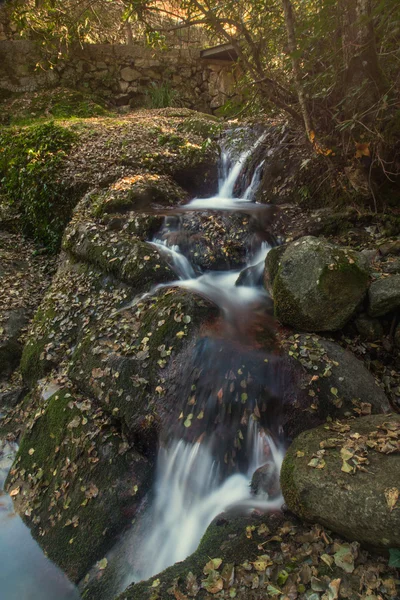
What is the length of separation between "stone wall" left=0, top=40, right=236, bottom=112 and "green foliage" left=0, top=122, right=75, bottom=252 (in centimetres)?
518

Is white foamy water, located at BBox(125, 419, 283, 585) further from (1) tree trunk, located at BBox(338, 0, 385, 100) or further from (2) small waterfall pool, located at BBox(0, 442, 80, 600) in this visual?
(1) tree trunk, located at BBox(338, 0, 385, 100)

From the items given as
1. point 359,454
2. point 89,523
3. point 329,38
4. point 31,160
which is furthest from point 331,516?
point 31,160

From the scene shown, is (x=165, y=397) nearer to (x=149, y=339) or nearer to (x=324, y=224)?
(x=149, y=339)

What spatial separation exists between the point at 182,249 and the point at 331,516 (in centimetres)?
445

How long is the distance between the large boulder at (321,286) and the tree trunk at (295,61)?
1986mm

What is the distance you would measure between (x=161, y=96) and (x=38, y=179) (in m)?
8.26

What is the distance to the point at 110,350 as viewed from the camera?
4852 mm

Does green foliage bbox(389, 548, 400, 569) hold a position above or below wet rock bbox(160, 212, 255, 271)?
below

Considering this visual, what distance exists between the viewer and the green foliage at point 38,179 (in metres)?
8.29

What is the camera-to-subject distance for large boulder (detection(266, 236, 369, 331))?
14.2 feet

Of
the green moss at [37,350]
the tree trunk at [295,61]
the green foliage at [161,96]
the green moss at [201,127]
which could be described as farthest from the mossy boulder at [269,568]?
the green foliage at [161,96]

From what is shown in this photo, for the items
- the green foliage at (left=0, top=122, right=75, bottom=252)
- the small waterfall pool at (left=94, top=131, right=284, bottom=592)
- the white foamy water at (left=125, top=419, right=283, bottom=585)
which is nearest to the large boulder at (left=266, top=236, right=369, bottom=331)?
the small waterfall pool at (left=94, top=131, right=284, bottom=592)

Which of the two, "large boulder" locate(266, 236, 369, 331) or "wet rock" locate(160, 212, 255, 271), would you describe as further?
"wet rock" locate(160, 212, 255, 271)

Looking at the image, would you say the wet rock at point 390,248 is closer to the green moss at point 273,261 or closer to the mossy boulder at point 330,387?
the green moss at point 273,261
